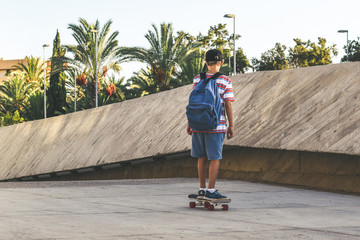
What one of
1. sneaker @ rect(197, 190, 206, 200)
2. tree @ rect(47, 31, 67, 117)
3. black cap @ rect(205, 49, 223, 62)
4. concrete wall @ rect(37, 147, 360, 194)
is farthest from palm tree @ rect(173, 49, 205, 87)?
sneaker @ rect(197, 190, 206, 200)

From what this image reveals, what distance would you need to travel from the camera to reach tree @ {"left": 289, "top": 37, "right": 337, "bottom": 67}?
2094 inches

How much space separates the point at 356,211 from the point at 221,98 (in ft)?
6.01

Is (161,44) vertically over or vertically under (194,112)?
over

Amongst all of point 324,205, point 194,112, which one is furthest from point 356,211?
point 194,112

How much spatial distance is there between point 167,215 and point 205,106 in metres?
1.19

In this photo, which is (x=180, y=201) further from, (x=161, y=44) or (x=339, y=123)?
(x=161, y=44)

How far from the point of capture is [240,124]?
10586mm

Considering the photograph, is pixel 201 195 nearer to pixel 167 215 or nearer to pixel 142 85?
pixel 167 215

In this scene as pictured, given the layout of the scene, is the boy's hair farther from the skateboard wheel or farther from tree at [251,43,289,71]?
tree at [251,43,289,71]

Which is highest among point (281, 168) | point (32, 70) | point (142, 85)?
point (32, 70)

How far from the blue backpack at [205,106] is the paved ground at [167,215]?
0.89m

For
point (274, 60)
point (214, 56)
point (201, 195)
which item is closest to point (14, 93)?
point (274, 60)

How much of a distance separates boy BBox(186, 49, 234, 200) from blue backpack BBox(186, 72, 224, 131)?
0.36 feet

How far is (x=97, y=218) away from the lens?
5.25 meters
